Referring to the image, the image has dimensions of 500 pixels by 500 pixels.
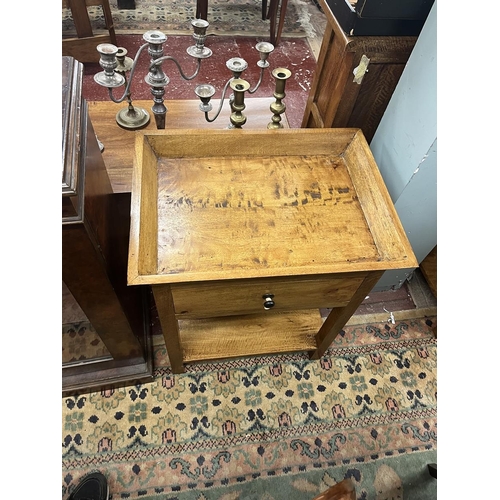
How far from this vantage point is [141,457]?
3.64ft

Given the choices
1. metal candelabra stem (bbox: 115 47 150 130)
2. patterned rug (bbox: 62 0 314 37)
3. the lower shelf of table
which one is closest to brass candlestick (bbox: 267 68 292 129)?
metal candelabra stem (bbox: 115 47 150 130)

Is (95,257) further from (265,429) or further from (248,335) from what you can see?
(265,429)

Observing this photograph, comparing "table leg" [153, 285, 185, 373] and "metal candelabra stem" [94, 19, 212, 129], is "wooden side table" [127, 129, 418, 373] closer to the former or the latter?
"table leg" [153, 285, 185, 373]

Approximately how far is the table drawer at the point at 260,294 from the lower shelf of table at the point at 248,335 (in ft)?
1.09

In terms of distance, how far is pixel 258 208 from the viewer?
0.90 metres

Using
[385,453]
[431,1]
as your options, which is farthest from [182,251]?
[385,453]

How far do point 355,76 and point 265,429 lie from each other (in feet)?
3.60

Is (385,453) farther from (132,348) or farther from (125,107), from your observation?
(125,107)

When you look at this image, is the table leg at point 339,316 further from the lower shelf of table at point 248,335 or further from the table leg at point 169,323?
the table leg at point 169,323

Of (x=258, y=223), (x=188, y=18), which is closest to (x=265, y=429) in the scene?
(x=258, y=223)

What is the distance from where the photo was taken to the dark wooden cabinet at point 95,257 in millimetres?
641

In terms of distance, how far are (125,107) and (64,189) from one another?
0.75 m

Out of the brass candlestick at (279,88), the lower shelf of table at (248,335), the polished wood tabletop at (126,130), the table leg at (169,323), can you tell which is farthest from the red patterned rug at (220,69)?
the table leg at (169,323)

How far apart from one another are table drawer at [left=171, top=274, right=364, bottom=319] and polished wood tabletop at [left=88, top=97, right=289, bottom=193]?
390 mm
